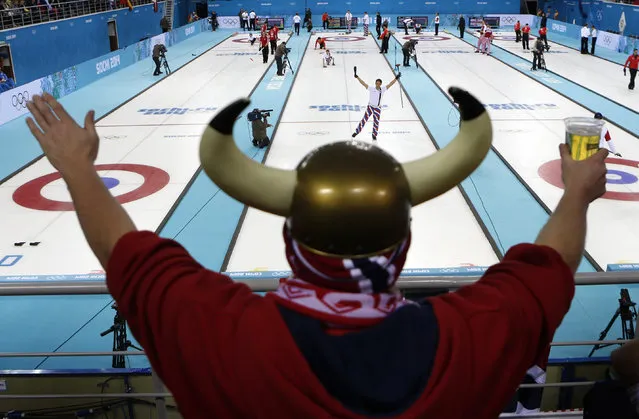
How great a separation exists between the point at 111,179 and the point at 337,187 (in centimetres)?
1160

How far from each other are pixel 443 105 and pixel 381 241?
17059 millimetres

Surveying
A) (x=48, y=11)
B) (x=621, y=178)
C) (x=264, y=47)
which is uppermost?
(x=48, y=11)

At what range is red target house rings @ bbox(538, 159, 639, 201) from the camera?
418 inches

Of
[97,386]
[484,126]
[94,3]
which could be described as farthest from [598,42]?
[484,126]

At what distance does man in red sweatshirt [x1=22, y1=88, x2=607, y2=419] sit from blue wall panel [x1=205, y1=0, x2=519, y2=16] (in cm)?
4272

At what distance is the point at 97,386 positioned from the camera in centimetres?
544

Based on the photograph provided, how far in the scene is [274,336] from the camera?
3.77 ft

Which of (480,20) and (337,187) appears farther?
(480,20)

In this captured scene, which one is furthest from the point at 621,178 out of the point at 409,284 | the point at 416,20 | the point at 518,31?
the point at 416,20

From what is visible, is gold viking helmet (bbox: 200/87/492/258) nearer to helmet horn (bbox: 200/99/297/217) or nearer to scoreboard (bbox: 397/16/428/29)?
helmet horn (bbox: 200/99/297/217)

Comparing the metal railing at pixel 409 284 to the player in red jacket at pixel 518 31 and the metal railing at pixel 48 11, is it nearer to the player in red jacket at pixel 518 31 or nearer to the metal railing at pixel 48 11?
the metal railing at pixel 48 11

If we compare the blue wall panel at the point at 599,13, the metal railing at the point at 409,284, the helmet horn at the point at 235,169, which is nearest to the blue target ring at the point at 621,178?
the metal railing at the point at 409,284

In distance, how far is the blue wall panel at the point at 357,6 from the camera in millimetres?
41938

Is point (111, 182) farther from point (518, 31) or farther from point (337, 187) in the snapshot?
point (518, 31)
